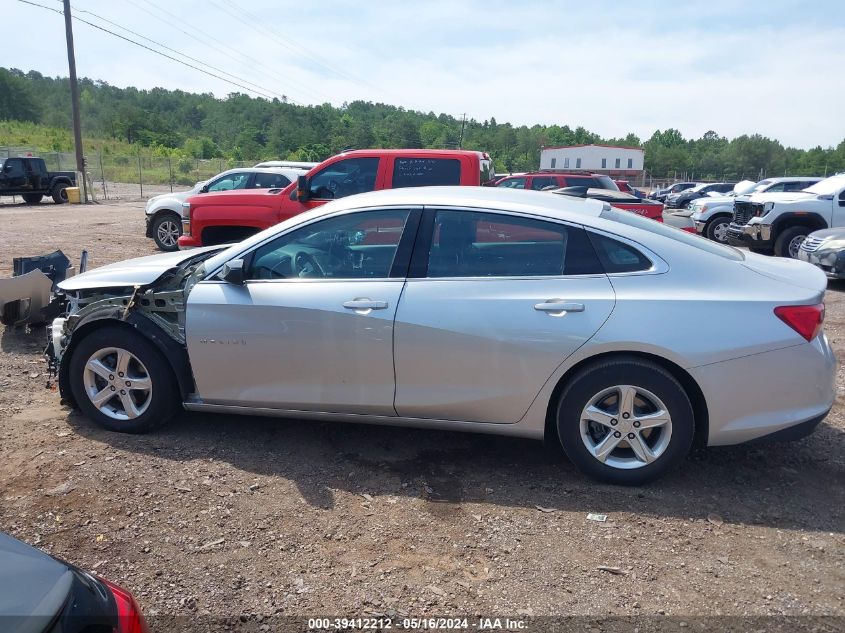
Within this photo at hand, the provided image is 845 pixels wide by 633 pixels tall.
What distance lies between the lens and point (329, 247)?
169 inches

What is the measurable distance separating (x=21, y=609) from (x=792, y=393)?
3539 mm

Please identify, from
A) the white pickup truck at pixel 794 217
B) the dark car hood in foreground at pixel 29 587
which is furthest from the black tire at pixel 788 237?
the dark car hood in foreground at pixel 29 587

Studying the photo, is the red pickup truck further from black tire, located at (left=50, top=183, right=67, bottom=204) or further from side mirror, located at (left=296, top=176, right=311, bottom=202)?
black tire, located at (left=50, top=183, right=67, bottom=204)

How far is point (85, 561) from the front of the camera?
10.5ft

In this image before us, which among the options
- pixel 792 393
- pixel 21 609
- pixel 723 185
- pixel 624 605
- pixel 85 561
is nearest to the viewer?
pixel 21 609

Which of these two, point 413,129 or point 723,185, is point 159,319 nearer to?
point 723,185

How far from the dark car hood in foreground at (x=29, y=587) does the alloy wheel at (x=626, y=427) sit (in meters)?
2.67

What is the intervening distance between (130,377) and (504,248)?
254 centimetres

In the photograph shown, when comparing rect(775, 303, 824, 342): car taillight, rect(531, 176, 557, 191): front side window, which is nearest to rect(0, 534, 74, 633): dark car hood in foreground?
rect(775, 303, 824, 342): car taillight

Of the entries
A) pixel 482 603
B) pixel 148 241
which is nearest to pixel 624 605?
pixel 482 603

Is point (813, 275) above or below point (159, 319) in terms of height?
above

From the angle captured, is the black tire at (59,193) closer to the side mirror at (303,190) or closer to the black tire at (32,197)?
the black tire at (32,197)

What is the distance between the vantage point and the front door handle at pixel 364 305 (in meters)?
3.95

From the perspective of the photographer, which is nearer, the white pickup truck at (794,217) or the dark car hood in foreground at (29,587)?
the dark car hood in foreground at (29,587)
